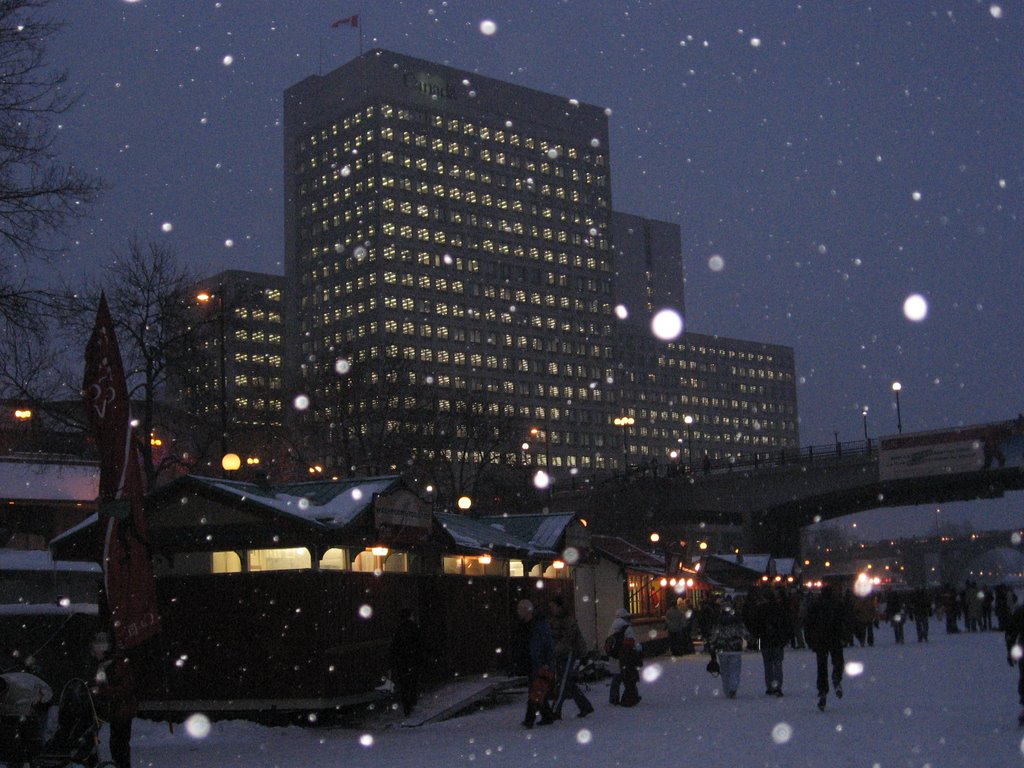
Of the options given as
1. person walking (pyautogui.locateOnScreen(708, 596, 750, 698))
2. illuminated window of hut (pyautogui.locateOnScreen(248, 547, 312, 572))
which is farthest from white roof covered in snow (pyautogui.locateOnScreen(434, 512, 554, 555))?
person walking (pyautogui.locateOnScreen(708, 596, 750, 698))

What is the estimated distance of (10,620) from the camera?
18.9 meters

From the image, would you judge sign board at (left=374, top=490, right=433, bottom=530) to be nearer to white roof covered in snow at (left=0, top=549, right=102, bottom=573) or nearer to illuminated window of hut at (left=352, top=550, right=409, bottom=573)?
illuminated window of hut at (left=352, top=550, right=409, bottom=573)

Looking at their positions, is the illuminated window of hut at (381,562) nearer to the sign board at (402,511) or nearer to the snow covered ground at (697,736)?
the sign board at (402,511)

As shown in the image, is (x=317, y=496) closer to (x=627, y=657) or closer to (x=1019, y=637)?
(x=627, y=657)

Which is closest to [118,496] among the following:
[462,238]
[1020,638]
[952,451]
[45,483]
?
[1020,638]

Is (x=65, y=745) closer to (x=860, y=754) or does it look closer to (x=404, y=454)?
(x=860, y=754)

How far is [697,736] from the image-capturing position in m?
16.0

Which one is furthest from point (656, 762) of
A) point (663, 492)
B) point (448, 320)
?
point (448, 320)

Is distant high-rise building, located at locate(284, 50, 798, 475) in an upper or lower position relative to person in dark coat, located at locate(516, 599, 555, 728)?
upper

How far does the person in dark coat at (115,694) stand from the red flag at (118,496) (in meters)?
2.29

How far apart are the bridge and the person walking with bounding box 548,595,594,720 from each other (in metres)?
49.9

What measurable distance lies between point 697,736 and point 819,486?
6098 cm

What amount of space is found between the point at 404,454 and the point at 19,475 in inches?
866

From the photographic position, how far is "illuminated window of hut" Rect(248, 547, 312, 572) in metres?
20.3
